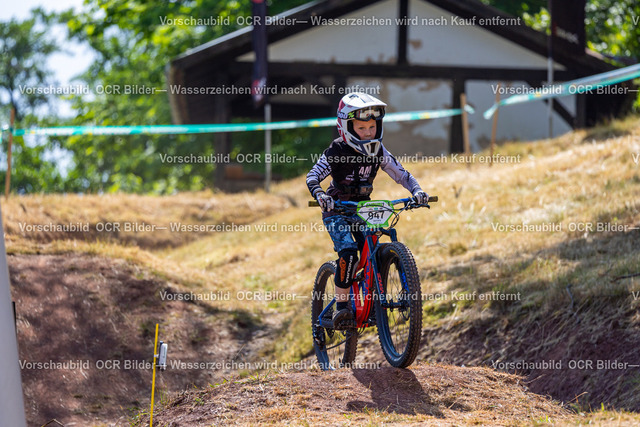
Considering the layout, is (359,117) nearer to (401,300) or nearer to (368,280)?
(368,280)

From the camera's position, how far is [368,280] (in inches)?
244

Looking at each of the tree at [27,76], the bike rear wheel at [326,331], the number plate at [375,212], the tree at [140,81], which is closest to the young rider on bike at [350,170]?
the number plate at [375,212]

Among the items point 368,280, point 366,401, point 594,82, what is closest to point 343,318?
point 368,280

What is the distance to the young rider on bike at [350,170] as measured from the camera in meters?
6.16

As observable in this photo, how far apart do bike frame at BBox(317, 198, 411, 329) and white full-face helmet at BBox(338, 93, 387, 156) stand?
46 centimetres

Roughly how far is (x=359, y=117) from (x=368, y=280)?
127cm

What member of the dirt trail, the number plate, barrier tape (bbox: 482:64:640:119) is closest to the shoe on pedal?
the dirt trail

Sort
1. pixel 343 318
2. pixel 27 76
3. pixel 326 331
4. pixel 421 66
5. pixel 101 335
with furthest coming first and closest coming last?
pixel 27 76, pixel 421 66, pixel 101 335, pixel 326 331, pixel 343 318

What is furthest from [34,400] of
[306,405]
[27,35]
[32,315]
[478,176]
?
[27,35]

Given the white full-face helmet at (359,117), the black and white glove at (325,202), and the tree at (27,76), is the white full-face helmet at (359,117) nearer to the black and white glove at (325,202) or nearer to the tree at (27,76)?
the black and white glove at (325,202)

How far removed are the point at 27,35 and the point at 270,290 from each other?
3978 cm

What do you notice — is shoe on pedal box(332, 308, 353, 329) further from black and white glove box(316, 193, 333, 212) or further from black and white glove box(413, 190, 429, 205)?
black and white glove box(413, 190, 429, 205)

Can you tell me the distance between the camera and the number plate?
597 centimetres

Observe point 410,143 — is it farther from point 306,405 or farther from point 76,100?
point 76,100
